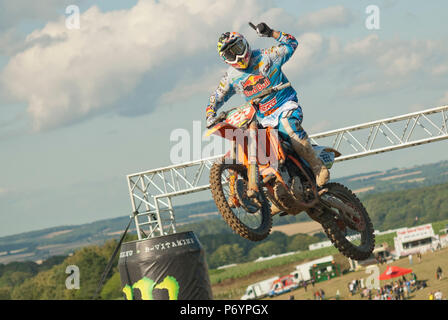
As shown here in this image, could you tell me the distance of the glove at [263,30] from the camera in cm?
919

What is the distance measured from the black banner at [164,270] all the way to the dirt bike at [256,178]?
116 cm

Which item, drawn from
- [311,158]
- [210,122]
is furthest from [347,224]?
[210,122]

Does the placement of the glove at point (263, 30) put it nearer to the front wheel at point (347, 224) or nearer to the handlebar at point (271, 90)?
the handlebar at point (271, 90)

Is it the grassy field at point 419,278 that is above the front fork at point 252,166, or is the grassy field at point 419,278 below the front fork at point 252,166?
above

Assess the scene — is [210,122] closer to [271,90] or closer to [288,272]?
[271,90]

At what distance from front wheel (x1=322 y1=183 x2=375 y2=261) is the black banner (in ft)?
6.74

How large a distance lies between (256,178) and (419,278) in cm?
5323

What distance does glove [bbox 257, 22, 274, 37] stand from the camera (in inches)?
362

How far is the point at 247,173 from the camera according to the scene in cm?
938

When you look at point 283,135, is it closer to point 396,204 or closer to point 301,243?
point 396,204

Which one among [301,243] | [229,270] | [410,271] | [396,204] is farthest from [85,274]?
[301,243]

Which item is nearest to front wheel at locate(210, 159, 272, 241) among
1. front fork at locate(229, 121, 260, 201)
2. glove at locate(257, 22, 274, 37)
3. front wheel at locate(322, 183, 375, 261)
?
front fork at locate(229, 121, 260, 201)

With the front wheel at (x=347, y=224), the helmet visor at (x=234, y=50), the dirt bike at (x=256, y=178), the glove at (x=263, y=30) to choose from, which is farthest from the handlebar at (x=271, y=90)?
the front wheel at (x=347, y=224)
